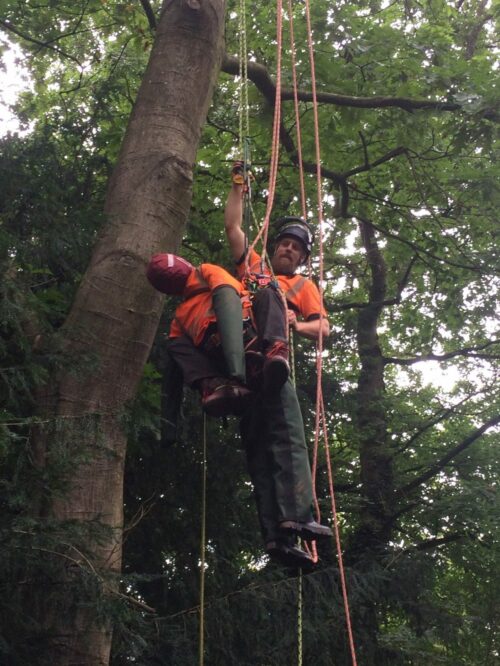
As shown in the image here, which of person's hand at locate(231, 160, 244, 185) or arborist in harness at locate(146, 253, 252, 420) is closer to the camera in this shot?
arborist in harness at locate(146, 253, 252, 420)

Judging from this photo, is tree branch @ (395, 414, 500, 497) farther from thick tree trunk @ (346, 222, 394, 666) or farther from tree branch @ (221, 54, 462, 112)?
tree branch @ (221, 54, 462, 112)

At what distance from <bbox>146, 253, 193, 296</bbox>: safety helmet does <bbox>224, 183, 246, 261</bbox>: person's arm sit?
564 millimetres

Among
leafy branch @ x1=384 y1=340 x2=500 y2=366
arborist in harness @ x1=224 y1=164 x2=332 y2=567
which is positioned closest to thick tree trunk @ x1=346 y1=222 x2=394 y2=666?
leafy branch @ x1=384 y1=340 x2=500 y2=366

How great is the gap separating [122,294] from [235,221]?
2.75 feet

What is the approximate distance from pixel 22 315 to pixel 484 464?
8363 millimetres

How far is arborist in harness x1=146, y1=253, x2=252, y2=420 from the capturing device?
392 centimetres

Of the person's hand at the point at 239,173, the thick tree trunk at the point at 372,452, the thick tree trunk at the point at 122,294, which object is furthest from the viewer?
the thick tree trunk at the point at 372,452

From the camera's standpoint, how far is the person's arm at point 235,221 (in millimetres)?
4621

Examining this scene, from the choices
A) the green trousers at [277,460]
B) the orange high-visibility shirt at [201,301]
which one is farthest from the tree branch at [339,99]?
the green trousers at [277,460]

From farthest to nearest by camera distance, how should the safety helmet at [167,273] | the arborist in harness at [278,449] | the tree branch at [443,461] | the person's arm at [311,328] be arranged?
the tree branch at [443,461] < the person's arm at [311,328] < the safety helmet at [167,273] < the arborist in harness at [278,449]

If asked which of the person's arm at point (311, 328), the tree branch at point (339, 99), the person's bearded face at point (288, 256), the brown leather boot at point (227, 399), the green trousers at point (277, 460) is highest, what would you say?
the tree branch at point (339, 99)

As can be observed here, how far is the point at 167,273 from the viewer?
410cm

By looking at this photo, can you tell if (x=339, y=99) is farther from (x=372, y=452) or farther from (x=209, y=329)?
(x=372, y=452)

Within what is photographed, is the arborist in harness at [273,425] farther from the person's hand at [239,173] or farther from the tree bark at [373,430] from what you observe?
the tree bark at [373,430]
